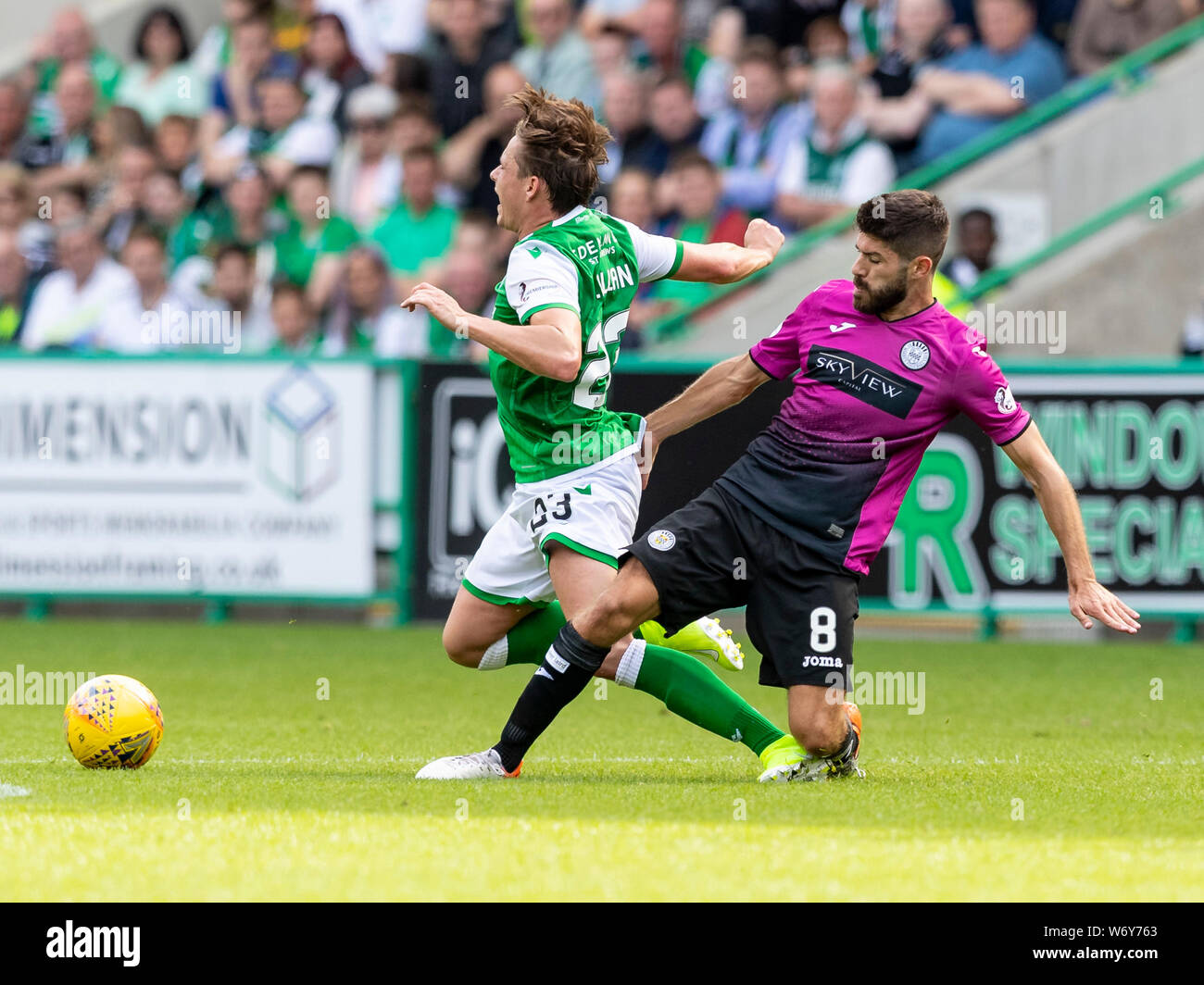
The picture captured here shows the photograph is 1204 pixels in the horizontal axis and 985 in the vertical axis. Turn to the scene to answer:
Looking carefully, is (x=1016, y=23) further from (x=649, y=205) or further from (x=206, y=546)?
(x=206, y=546)

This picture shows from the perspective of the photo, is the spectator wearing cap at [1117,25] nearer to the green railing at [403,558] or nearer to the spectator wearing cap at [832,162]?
the spectator wearing cap at [832,162]

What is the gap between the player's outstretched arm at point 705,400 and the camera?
618cm

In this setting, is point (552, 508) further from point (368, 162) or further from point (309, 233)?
point (368, 162)

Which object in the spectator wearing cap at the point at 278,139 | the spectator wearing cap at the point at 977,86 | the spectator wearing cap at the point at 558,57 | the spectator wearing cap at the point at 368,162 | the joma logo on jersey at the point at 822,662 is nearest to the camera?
the joma logo on jersey at the point at 822,662

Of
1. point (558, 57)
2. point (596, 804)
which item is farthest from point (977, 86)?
point (596, 804)

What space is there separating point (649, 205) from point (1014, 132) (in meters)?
2.68

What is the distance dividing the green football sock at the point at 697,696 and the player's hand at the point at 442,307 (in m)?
1.35

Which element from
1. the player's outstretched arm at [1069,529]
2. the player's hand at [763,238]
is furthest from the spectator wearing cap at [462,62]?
the player's outstretched arm at [1069,529]

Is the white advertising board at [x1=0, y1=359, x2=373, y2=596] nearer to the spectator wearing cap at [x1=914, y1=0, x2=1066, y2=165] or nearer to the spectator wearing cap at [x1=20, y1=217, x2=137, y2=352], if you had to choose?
the spectator wearing cap at [x1=20, y1=217, x2=137, y2=352]

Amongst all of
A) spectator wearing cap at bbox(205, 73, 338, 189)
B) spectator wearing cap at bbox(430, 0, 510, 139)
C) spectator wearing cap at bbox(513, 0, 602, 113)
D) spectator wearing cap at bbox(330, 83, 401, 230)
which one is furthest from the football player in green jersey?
spectator wearing cap at bbox(205, 73, 338, 189)

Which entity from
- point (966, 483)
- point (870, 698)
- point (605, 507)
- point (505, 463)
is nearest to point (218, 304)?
point (505, 463)

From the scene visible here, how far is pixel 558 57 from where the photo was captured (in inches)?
581

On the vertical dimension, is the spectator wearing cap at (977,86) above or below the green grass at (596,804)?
above

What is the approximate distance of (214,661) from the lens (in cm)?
1016
